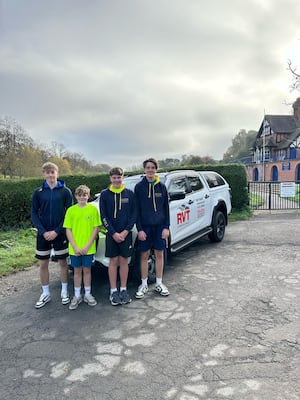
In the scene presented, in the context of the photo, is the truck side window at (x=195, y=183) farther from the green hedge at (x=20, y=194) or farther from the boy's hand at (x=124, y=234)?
the green hedge at (x=20, y=194)

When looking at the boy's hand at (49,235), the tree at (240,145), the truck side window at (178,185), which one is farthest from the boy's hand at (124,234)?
the tree at (240,145)

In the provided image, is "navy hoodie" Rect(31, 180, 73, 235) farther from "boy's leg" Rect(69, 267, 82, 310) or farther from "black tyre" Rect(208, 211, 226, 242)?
"black tyre" Rect(208, 211, 226, 242)

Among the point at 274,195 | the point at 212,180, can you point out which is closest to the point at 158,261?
the point at 212,180

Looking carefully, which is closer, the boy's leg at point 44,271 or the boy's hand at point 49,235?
the boy's hand at point 49,235

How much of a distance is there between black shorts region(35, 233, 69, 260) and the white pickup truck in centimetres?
57

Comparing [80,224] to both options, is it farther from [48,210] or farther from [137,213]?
[137,213]

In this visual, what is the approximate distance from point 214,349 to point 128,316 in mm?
1222

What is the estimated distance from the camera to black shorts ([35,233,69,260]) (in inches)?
160

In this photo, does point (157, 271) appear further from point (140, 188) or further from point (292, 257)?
point (292, 257)

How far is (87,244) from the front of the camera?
3.98m

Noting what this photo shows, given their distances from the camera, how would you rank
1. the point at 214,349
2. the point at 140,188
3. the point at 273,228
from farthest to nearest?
the point at 273,228
the point at 140,188
the point at 214,349

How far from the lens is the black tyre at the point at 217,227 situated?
23.5 ft

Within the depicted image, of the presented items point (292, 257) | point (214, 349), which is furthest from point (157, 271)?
point (292, 257)

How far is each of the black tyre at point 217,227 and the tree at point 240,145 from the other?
7482cm
